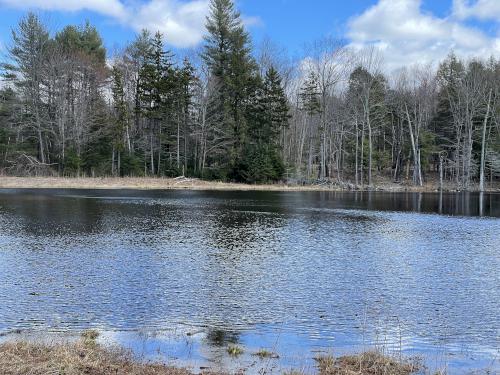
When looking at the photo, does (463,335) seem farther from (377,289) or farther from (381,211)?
(381,211)

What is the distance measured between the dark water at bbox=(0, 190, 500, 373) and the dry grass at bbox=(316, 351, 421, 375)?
1.42 feet

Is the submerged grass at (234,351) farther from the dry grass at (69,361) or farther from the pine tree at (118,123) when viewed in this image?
the pine tree at (118,123)

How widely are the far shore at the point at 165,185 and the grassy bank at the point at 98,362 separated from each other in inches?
1916

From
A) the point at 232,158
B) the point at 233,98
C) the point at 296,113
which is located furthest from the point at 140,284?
the point at 296,113

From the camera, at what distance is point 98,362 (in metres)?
7.45

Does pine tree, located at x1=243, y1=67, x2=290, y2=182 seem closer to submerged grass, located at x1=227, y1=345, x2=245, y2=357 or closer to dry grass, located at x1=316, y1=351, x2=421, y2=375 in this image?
submerged grass, located at x1=227, y1=345, x2=245, y2=357

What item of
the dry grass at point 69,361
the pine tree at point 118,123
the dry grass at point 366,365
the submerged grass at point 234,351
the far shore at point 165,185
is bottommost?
the submerged grass at point 234,351

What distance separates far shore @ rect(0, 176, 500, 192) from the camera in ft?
178

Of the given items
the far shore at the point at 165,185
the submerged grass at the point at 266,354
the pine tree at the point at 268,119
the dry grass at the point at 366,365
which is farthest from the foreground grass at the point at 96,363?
the pine tree at the point at 268,119

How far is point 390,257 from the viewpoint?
18766 mm

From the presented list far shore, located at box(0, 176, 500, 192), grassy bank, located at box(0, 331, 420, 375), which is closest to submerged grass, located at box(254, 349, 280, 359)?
grassy bank, located at box(0, 331, 420, 375)

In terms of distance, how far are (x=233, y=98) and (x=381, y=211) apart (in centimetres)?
3413

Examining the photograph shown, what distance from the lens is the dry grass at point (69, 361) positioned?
6.98 metres

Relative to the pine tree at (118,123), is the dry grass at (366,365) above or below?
below
